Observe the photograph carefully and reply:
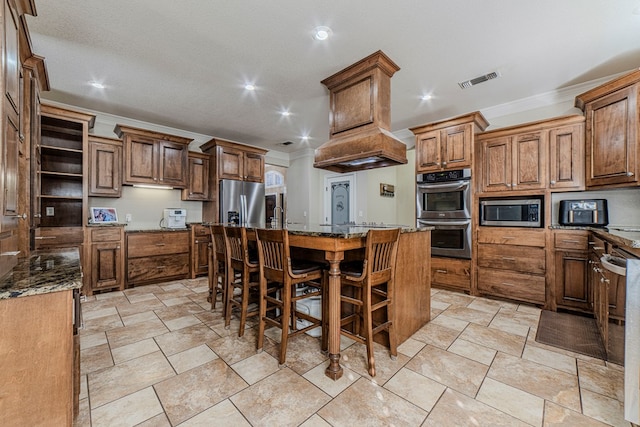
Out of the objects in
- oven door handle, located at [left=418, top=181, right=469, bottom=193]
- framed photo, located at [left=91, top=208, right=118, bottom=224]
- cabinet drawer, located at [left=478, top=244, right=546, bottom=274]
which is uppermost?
oven door handle, located at [left=418, top=181, right=469, bottom=193]

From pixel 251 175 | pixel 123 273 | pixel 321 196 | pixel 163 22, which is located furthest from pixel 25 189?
pixel 321 196

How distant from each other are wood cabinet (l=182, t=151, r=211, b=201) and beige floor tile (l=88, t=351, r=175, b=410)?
3237 millimetres

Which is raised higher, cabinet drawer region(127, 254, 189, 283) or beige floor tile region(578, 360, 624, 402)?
cabinet drawer region(127, 254, 189, 283)

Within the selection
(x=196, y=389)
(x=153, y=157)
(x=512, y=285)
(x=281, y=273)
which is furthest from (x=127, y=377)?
(x=512, y=285)

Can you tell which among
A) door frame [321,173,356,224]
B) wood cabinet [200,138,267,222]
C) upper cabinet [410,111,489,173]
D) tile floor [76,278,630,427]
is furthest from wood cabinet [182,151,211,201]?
upper cabinet [410,111,489,173]

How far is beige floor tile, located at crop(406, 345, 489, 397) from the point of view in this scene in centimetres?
175

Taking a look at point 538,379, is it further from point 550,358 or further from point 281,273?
point 281,273

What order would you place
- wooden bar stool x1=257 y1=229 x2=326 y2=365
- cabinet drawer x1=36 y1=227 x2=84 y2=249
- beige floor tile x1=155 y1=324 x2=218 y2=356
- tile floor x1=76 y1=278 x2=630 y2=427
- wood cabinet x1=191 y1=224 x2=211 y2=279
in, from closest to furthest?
tile floor x1=76 y1=278 x2=630 y2=427 → wooden bar stool x1=257 y1=229 x2=326 y2=365 → beige floor tile x1=155 y1=324 x2=218 y2=356 → cabinet drawer x1=36 y1=227 x2=84 y2=249 → wood cabinet x1=191 y1=224 x2=211 y2=279

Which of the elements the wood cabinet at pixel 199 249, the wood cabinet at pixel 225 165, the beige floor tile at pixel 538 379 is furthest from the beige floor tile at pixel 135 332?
the beige floor tile at pixel 538 379

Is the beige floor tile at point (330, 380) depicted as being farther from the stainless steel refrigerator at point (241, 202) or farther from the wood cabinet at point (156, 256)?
the wood cabinet at point (156, 256)

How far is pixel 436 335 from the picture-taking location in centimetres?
245

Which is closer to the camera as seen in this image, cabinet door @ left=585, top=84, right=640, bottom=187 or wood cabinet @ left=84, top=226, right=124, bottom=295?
cabinet door @ left=585, top=84, right=640, bottom=187

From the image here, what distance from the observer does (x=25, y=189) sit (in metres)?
2.07

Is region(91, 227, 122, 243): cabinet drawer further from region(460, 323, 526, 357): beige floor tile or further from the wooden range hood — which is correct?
region(460, 323, 526, 357): beige floor tile
